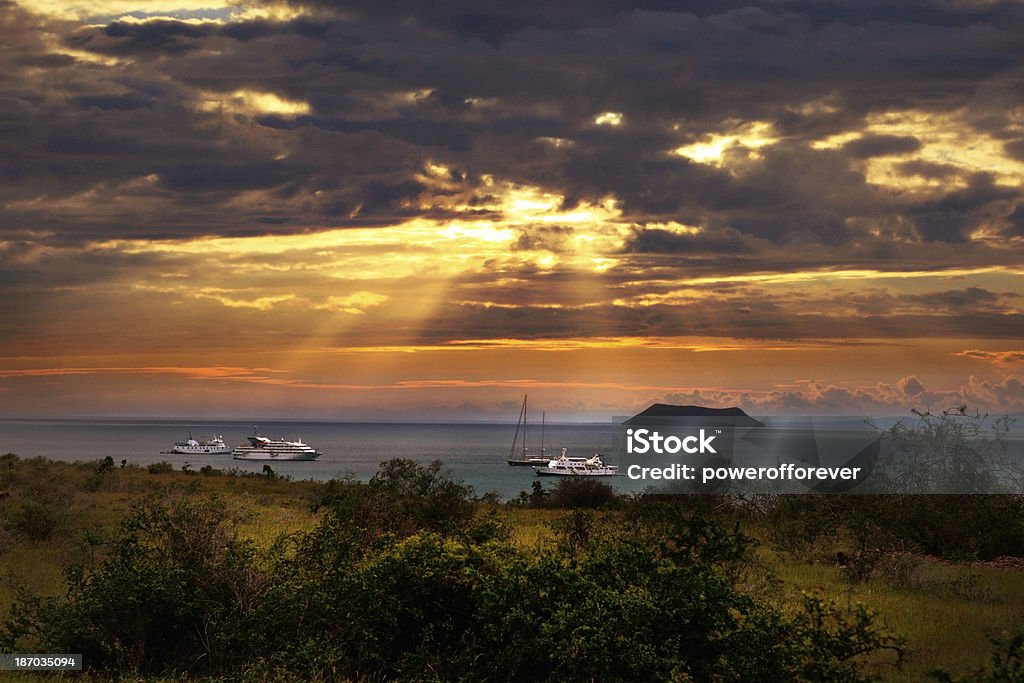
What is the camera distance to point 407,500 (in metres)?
22.8

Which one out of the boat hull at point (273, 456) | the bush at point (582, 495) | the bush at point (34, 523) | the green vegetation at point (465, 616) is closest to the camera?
the green vegetation at point (465, 616)

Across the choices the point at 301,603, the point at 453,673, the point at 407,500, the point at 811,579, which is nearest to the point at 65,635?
the point at 301,603

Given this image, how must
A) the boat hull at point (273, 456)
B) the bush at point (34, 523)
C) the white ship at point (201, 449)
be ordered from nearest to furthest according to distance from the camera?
1. the bush at point (34, 523)
2. the boat hull at point (273, 456)
3. the white ship at point (201, 449)

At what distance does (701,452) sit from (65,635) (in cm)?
2311

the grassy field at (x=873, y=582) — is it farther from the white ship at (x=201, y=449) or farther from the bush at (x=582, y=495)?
the white ship at (x=201, y=449)

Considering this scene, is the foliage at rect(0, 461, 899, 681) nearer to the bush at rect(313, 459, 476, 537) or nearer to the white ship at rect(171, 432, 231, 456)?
the bush at rect(313, 459, 476, 537)

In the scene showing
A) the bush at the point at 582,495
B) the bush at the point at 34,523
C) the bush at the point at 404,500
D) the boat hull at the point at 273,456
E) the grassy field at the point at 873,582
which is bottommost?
the boat hull at the point at 273,456

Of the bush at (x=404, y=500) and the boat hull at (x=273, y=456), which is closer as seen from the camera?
the bush at (x=404, y=500)

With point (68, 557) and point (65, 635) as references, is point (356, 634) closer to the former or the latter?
point (65, 635)

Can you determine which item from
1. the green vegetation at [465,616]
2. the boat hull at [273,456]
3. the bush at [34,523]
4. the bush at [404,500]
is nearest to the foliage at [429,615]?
the green vegetation at [465,616]

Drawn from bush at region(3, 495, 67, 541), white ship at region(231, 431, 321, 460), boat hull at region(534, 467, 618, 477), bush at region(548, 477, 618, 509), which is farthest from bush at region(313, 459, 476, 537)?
white ship at region(231, 431, 321, 460)

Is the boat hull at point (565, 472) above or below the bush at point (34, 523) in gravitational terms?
below

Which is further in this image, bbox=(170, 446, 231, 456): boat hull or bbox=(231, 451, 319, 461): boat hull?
bbox=(170, 446, 231, 456): boat hull

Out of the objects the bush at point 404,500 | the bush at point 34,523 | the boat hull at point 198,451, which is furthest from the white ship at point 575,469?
the bush at point 34,523
